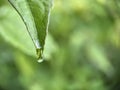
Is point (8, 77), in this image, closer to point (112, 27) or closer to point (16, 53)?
point (16, 53)

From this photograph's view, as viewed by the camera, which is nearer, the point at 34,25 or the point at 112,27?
the point at 34,25

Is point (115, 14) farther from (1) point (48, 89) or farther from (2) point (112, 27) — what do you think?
(1) point (48, 89)

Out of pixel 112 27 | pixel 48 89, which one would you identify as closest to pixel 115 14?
pixel 112 27

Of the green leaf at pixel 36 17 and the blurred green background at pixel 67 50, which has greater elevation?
the green leaf at pixel 36 17
